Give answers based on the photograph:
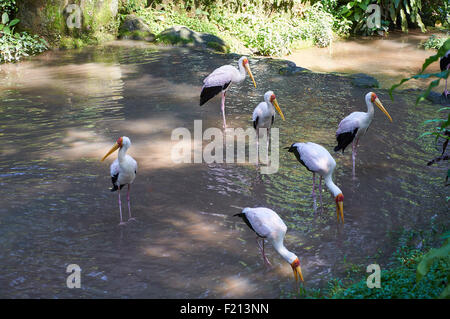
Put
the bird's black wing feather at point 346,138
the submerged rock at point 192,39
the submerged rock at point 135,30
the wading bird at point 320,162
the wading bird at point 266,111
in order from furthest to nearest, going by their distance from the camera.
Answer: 1. the submerged rock at point 135,30
2. the submerged rock at point 192,39
3. the wading bird at point 266,111
4. the bird's black wing feather at point 346,138
5. the wading bird at point 320,162

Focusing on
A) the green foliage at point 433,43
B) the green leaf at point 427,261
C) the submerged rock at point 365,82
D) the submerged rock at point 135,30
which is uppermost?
the submerged rock at point 135,30

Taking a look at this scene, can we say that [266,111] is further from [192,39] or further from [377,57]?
[377,57]

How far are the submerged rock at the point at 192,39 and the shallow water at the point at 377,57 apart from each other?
209cm

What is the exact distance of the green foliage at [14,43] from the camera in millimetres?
12391

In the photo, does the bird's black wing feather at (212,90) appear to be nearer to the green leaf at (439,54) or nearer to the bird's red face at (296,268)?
the bird's red face at (296,268)

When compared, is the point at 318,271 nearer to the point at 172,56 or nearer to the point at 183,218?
the point at 183,218

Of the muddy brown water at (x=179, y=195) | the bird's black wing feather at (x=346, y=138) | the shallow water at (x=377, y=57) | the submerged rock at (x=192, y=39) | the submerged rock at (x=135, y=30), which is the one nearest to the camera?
the muddy brown water at (x=179, y=195)

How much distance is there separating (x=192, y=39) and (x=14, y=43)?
4667 mm

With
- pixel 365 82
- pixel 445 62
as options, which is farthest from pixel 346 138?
pixel 365 82

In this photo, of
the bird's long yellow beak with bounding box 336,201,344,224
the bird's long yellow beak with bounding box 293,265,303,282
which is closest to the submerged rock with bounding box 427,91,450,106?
the bird's long yellow beak with bounding box 336,201,344,224

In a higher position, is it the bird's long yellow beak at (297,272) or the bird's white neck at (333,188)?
the bird's white neck at (333,188)

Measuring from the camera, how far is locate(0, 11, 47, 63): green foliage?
12391 millimetres

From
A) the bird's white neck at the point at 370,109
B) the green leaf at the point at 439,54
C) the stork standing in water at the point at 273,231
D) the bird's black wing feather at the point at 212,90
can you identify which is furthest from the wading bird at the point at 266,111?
the green leaf at the point at 439,54

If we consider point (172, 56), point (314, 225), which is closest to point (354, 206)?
point (314, 225)
